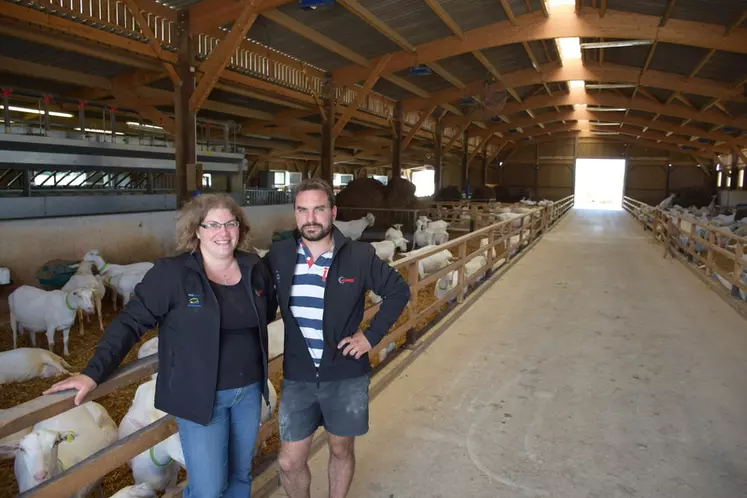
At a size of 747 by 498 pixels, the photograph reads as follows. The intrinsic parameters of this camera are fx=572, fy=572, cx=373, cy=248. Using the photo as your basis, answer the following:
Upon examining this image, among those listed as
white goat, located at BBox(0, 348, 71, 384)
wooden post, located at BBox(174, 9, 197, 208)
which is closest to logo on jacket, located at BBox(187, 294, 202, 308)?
white goat, located at BBox(0, 348, 71, 384)

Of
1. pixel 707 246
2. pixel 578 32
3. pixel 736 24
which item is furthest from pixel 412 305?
pixel 578 32

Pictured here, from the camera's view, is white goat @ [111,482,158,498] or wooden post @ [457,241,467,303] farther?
wooden post @ [457,241,467,303]

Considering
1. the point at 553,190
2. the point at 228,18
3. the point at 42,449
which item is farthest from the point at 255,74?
the point at 553,190

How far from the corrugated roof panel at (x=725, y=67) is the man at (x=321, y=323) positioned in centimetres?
1754

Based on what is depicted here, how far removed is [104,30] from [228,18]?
7.72 ft

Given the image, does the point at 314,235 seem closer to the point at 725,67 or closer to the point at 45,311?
the point at 45,311

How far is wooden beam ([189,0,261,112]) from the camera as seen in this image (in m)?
11.3

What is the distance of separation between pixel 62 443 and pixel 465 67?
761 inches

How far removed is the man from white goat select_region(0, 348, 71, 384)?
14.8ft

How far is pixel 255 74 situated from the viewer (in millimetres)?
14641

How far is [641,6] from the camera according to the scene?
14.0m

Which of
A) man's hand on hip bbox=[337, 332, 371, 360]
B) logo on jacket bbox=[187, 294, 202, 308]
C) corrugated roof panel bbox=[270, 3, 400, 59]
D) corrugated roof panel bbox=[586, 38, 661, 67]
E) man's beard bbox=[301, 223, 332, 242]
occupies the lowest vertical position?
man's hand on hip bbox=[337, 332, 371, 360]

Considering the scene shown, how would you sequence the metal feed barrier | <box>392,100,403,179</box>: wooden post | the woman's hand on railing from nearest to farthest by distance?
1. the woman's hand on railing
2. the metal feed barrier
3. <box>392,100,403,179</box>: wooden post

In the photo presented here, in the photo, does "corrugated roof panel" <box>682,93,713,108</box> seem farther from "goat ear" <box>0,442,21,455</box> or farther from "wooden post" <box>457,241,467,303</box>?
"goat ear" <box>0,442,21,455</box>
